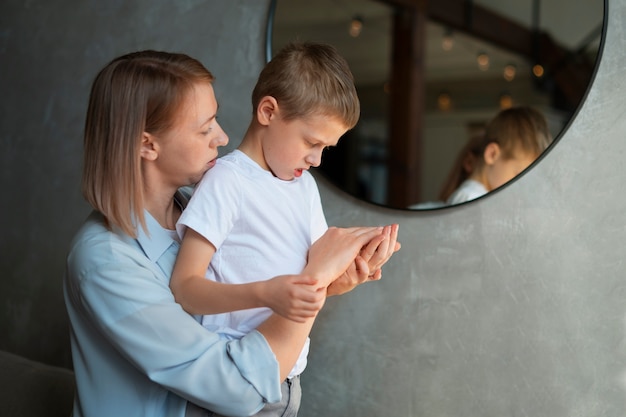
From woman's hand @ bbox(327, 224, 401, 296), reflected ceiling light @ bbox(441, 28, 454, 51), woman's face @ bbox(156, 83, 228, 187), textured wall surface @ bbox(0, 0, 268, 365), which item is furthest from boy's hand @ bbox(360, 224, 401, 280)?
textured wall surface @ bbox(0, 0, 268, 365)

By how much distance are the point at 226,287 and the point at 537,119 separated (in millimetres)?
874

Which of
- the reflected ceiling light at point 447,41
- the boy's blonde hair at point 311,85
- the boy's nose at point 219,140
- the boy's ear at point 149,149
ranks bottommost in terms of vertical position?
the boy's ear at point 149,149

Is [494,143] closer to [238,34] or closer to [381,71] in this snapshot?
[381,71]

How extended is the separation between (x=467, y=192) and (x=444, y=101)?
0.23m

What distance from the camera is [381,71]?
191cm

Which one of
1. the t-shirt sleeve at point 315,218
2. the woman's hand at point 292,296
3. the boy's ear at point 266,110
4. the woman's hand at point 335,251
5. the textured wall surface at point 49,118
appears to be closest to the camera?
the woman's hand at point 292,296

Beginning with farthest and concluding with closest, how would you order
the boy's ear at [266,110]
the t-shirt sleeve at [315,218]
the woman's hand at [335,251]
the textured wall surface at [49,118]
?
the textured wall surface at [49,118]
the t-shirt sleeve at [315,218]
the boy's ear at [266,110]
the woman's hand at [335,251]

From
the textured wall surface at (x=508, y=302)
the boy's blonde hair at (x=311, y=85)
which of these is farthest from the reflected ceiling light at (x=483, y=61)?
the boy's blonde hair at (x=311, y=85)

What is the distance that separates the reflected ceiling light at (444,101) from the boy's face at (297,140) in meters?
0.40

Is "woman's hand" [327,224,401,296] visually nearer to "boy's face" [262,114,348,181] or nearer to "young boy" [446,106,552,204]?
"boy's face" [262,114,348,181]

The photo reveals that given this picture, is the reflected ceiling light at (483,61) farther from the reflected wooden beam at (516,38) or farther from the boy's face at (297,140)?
the boy's face at (297,140)

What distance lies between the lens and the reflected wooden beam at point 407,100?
188 cm

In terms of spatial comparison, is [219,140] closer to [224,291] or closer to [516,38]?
A: [224,291]

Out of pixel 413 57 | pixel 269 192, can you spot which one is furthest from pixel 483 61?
pixel 269 192
